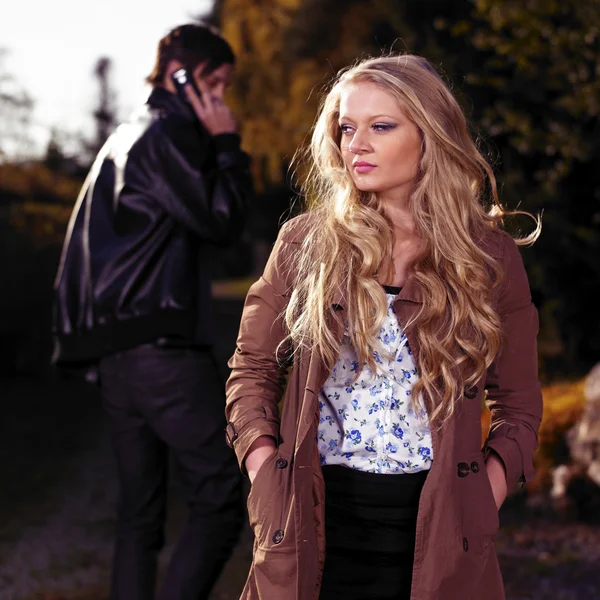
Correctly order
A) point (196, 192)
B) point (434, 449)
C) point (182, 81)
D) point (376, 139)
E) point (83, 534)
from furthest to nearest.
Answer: point (83, 534)
point (182, 81)
point (196, 192)
point (376, 139)
point (434, 449)

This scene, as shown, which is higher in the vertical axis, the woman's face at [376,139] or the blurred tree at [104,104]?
the woman's face at [376,139]

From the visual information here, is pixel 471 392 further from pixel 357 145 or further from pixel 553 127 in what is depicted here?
pixel 553 127

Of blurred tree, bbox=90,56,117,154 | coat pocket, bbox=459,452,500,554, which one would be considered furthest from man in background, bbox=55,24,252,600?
blurred tree, bbox=90,56,117,154

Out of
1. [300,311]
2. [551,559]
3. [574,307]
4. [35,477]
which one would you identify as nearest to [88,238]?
[300,311]

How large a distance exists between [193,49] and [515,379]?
1.93m

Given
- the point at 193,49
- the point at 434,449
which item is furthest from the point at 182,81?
the point at 434,449

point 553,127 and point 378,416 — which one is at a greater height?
point 553,127

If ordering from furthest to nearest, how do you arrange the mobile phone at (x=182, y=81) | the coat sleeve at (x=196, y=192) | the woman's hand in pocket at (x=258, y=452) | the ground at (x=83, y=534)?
1. the ground at (x=83, y=534)
2. the mobile phone at (x=182, y=81)
3. the coat sleeve at (x=196, y=192)
4. the woman's hand in pocket at (x=258, y=452)

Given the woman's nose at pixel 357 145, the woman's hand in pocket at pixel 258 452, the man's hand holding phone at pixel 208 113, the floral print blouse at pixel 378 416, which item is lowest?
the woman's hand in pocket at pixel 258 452

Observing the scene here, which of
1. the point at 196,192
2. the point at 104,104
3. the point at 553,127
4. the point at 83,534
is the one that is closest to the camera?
the point at 196,192

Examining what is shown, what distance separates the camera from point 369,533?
2451mm

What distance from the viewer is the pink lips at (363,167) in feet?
8.26

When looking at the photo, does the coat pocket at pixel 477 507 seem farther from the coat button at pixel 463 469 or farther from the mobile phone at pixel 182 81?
the mobile phone at pixel 182 81

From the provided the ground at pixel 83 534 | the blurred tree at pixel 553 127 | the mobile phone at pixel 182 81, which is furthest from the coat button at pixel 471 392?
the blurred tree at pixel 553 127
